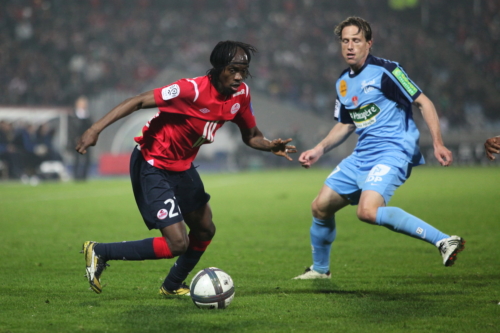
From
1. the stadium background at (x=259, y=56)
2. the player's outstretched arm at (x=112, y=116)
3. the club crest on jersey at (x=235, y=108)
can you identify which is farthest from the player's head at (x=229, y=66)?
the stadium background at (x=259, y=56)

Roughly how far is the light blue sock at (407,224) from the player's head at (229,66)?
1472mm

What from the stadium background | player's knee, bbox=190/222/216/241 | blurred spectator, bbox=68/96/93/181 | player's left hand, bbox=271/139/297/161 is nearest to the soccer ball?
player's knee, bbox=190/222/216/241

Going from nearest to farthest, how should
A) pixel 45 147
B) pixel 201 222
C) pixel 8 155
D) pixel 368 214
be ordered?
pixel 368 214, pixel 201 222, pixel 45 147, pixel 8 155

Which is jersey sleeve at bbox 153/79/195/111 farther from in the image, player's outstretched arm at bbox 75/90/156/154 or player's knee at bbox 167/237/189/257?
player's knee at bbox 167/237/189/257

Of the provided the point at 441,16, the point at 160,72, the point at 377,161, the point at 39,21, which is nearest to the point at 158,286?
the point at 377,161

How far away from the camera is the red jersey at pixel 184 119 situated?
454 centimetres

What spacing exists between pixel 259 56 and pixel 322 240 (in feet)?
88.8

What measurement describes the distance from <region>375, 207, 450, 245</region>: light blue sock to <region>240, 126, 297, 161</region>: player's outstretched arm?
0.84 meters

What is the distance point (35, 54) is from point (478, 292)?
27523 mm

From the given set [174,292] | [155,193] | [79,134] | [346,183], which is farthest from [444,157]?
[79,134]

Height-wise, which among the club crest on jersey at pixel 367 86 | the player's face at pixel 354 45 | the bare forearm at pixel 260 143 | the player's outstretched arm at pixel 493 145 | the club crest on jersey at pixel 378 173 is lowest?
the club crest on jersey at pixel 378 173

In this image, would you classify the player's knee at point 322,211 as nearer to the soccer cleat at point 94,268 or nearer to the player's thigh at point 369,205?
the player's thigh at point 369,205

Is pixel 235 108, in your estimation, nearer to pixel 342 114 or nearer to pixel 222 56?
pixel 222 56

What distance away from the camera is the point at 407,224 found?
472 centimetres
